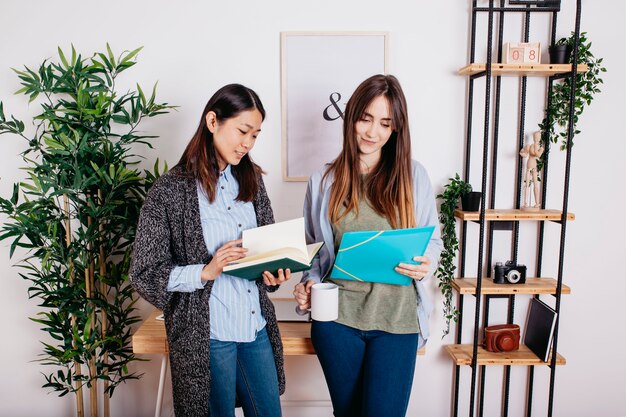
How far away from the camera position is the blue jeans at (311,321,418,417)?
1.40 metres

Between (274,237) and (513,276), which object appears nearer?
(274,237)

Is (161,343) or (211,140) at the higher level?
(211,140)

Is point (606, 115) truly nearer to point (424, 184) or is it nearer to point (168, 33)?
point (424, 184)

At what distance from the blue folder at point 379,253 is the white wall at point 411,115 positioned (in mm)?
876

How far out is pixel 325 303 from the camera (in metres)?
1.37

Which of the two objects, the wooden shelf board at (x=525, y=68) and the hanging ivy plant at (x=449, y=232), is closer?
the wooden shelf board at (x=525, y=68)

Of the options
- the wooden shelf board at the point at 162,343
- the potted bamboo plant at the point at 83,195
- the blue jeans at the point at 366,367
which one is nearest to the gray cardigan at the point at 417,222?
the blue jeans at the point at 366,367

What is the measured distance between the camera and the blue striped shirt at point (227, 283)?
1376 millimetres

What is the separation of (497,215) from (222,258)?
1268 mm

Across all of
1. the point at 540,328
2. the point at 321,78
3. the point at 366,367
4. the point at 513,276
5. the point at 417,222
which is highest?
the point at 321,78

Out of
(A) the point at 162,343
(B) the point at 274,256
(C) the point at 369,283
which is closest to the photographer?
(B) the point at 274,256

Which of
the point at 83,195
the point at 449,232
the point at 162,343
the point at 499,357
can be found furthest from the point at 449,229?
the point at 83,195

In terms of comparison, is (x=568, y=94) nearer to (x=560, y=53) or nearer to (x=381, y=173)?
(x=560, y=53)

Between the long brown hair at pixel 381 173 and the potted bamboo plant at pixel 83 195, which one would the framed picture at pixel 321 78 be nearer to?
the potted bamboo plant at pixel 83 195
